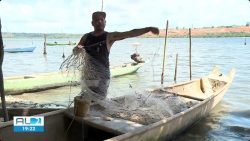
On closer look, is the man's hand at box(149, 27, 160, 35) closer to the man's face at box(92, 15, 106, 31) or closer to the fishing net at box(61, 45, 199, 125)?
the man's face at box(92, 15, 106, 31)

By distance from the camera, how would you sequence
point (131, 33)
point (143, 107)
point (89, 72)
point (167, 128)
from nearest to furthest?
point (131, 33) < point (89, 72) < point (167, 128) < point (143, 107)

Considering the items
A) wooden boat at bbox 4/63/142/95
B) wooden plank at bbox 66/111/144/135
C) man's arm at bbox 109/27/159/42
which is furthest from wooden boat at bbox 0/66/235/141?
wooden boat at bbox 4/63/142/95

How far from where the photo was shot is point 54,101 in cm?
1170

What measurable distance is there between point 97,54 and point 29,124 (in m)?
1.48

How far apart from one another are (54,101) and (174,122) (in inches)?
267

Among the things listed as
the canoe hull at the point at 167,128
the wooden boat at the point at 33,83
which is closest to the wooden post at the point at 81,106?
the canoe hull at the point at 167,128

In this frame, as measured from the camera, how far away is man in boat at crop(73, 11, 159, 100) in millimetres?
5211

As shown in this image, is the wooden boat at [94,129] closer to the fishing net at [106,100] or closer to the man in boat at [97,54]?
the fishing net at [106,100]

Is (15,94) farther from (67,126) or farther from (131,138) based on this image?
(131,138)

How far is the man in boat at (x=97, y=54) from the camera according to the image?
5.21 meters

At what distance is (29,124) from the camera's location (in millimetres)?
4859

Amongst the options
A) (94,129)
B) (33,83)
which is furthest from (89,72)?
(33,83)

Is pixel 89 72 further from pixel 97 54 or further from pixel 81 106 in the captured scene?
pixel 81 106

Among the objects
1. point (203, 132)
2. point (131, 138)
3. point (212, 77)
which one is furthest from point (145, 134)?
point (212, 77)
